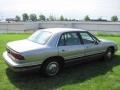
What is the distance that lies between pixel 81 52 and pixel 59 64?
103cm

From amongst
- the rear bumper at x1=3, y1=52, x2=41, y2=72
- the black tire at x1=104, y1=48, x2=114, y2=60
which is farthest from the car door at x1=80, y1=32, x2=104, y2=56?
the rear bumper at x1=3, y1=52, x2=41, y2=72

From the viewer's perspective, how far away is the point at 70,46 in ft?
21.2

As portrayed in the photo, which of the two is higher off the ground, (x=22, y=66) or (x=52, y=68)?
(x=22, y=66)

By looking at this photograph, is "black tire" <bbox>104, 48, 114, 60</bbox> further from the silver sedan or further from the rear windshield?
the rear windshield

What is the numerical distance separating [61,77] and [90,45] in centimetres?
185

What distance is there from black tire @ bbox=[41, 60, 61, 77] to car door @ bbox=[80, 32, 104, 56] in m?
1.37

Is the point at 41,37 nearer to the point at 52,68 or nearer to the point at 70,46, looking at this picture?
the point at 70,46

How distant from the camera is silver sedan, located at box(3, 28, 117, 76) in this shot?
18.2 ft

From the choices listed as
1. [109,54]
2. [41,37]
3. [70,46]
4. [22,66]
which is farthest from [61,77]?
[109,54]

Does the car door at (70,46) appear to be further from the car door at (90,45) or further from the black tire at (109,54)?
the black tire at (109,54)

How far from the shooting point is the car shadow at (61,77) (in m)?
5.46

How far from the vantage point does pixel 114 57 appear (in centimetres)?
872

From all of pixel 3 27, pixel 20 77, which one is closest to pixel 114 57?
pixel 20 77

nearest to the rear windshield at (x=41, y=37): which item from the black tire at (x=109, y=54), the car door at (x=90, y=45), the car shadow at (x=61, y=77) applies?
the car shadow at (x=61, y=77)
